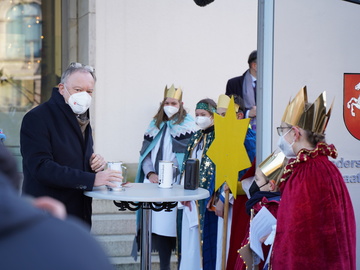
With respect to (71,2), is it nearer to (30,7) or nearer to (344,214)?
(30,7)

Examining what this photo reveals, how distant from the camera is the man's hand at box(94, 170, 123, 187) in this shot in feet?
10.9

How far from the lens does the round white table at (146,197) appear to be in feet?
10.5

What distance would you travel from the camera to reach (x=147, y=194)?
3363 millimetres

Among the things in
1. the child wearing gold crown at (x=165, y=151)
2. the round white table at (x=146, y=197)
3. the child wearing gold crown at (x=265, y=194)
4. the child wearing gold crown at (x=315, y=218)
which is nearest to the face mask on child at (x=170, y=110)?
the child wearing gold crown at (x=165, y=151)

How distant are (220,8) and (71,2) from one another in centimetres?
172

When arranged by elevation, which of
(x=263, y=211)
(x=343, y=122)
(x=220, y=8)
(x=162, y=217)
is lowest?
(x=162, y=217)

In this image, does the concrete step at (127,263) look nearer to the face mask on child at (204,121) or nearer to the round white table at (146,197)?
the face mask on child at (204,121)

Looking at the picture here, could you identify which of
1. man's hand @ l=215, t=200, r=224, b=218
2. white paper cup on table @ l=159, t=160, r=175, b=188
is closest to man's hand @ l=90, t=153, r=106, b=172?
white paper cup on table @ l=159, t=160, r=175, b=188

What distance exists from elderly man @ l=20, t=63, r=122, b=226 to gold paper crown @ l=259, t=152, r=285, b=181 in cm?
84

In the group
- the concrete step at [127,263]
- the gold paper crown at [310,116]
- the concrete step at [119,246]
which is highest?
the gold paper crown at [310,116]

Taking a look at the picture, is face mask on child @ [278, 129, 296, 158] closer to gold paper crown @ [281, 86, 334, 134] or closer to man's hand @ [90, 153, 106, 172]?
gold paper crown @ [281, 86, 334, 134]

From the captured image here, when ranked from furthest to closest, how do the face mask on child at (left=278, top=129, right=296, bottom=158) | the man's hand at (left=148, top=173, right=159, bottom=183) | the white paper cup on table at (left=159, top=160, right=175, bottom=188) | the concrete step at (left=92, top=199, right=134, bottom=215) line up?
1. the concrete step at (left=92, top=199, right=134, bottom=215)
2. the man's hand at (left=148, top=173, right=159, bottom=183)
3. the white paper cup on table at (left=159, top=160, right=175, bottom=188)
4. the face mask on child at (left=278, top=129, right=296, bottom=158)

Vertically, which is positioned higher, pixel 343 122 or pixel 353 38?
pixel 353 38

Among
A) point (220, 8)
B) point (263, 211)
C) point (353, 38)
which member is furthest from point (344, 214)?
point (220, 8)
